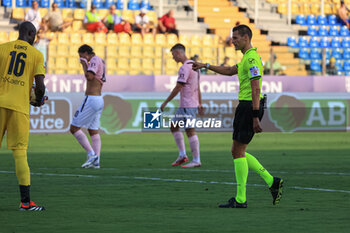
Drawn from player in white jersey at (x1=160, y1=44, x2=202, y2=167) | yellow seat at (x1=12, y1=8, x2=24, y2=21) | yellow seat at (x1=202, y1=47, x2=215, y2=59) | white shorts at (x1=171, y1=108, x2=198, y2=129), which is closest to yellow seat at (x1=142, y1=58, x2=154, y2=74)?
yellow seat at (x1=202, y1=47, x2=215, y2=59)

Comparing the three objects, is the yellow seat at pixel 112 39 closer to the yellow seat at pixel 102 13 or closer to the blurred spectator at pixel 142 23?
the blurred spectator at pixel 142 23

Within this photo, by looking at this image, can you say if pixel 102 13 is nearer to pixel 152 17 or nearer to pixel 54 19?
pixel 152 17

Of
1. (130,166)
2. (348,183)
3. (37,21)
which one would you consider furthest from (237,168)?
(37,21)

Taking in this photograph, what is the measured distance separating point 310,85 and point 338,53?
4822 mm

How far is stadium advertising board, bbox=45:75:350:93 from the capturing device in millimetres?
26766

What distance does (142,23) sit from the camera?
31.4 meters

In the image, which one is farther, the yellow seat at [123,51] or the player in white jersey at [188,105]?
the yellow seat at [123,51]

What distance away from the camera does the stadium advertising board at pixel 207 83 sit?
87.8 ft

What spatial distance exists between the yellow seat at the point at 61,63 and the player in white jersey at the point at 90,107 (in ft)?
42.1

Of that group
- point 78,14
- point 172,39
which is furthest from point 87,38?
point 172,39

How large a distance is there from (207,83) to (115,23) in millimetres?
4816

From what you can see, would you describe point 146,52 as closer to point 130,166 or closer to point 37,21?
point 37,21

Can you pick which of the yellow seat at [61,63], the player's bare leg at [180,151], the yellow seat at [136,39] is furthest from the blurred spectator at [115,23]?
the player's bare leg at [180,151]

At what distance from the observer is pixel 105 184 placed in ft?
39.0
